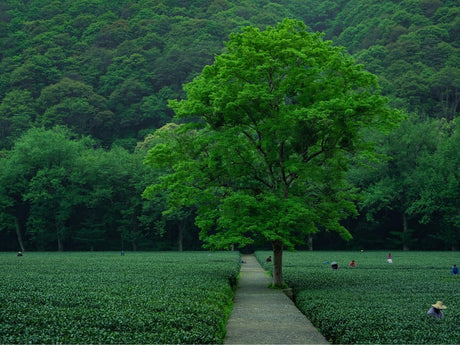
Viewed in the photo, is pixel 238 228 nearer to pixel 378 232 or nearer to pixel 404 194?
pixel 404 194

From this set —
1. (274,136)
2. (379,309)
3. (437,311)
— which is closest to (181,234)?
(274,136)

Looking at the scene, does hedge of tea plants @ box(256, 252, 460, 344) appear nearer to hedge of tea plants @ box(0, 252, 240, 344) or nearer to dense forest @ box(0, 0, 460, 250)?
hedge of tea plants @ box(0, 252, 240, 344)

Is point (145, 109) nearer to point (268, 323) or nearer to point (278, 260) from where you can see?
Result: point (278, 260)

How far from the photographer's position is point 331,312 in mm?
15086

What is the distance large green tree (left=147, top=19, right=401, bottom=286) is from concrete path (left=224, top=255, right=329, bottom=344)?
9.78 feet

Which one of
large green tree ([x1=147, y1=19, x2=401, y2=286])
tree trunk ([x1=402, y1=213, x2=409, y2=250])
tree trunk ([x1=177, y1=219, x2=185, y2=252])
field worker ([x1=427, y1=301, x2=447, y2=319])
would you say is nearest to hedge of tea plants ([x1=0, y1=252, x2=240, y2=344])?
large green tree ([x1=147, y1=19, x2=401, y2=286])

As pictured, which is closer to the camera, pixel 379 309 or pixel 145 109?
pixel 379 309

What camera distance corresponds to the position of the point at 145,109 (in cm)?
9925

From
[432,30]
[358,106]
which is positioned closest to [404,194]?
[432,30]

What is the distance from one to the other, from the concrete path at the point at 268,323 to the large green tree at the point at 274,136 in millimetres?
2981

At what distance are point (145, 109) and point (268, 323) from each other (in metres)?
87.9

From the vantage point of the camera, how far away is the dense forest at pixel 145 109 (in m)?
67.6

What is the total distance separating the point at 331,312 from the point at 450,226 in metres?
57.0

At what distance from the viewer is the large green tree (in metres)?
22.9
